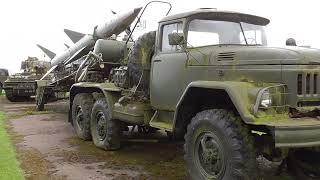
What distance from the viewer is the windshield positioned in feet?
21.6

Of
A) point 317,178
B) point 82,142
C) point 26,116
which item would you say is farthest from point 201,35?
point 26,116

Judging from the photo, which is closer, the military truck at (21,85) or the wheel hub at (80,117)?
the wheel hub at (80,117)

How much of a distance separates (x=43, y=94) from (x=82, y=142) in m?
7.28

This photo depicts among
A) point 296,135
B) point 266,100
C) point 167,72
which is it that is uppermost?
point 167,72

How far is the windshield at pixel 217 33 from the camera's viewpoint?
659 centimetres

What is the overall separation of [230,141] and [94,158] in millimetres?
3533

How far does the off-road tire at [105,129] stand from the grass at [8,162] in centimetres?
161

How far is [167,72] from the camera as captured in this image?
6832mm

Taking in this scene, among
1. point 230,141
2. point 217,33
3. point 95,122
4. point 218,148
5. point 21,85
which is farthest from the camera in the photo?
point 21,85

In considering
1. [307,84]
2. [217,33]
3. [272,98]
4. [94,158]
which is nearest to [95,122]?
[94,158]

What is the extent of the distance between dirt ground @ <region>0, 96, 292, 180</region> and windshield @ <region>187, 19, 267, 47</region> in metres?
1.94

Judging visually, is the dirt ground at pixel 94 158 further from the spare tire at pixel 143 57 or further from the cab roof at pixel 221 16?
the cab roof at pixel 221 16

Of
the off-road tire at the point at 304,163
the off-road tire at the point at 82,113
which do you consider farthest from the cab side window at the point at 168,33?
the off-road tire at the point at 82,113

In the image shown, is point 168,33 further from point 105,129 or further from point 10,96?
point 10,96
